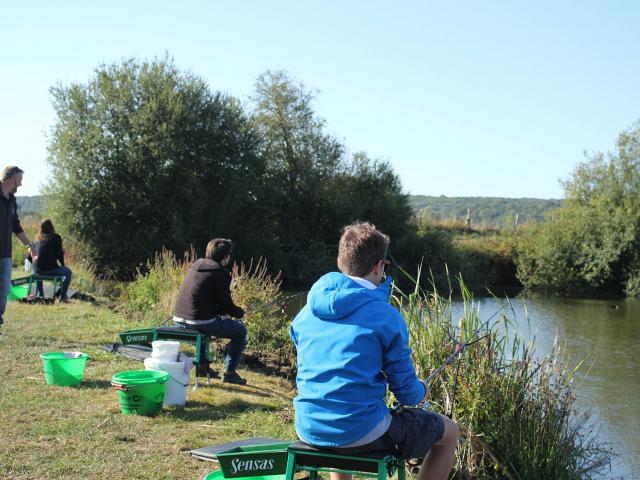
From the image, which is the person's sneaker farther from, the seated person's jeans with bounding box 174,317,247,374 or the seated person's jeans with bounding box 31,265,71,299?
the seated person's jeans with bounding box 31,265,71,299

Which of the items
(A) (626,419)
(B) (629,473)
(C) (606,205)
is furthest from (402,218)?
(B) (629,473)

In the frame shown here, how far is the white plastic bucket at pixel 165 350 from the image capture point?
534 centimetres

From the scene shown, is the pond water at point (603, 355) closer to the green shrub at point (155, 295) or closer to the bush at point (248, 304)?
the bush at point (248, 304)

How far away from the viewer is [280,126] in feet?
95.3

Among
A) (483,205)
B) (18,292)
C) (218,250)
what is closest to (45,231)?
(18,292)

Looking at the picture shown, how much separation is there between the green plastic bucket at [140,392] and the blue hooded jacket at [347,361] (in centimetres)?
221

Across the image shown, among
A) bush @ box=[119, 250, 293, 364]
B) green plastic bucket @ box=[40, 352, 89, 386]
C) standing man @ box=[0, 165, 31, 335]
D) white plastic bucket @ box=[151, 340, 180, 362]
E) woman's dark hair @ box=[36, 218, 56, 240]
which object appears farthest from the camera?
woman's dark hair @ box=[36, 218, 56, 240]

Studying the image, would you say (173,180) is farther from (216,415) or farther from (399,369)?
(399,369)

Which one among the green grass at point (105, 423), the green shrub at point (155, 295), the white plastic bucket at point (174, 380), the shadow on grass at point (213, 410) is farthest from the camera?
the green shrub at point (155, 295)

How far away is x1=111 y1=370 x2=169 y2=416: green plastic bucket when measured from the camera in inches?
188

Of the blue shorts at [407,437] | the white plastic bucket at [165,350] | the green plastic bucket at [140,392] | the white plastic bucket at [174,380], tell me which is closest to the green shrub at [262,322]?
the white plastic bucket at [165,350]

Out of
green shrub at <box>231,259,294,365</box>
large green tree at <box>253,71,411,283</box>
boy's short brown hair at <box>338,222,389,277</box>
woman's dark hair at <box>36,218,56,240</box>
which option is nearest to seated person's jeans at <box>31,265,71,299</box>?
woman's dark hair at <box>36,218,56,240</box>

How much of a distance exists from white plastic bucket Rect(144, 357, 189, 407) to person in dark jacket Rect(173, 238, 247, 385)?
880mm

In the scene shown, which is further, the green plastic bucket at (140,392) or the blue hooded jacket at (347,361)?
the green plastic bucket at (140,392)
